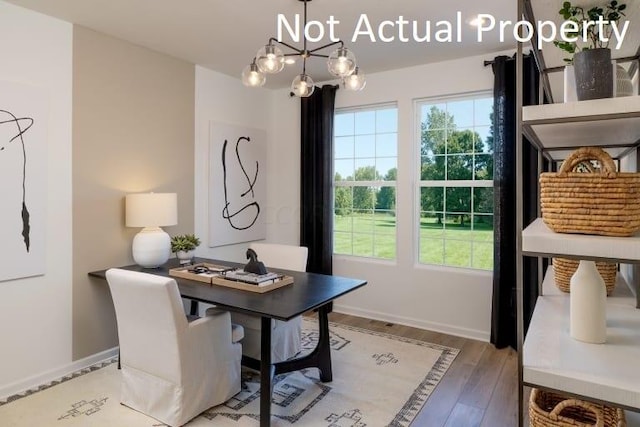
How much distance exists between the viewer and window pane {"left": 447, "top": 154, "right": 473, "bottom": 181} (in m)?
3.85

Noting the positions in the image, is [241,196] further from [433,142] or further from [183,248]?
[433,142]

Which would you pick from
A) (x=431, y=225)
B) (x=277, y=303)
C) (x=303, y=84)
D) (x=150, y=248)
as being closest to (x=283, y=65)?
(x=303, y=84)

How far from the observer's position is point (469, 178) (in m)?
3.84

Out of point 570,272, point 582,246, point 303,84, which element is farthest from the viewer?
point 303,84

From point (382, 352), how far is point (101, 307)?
2.36 metres

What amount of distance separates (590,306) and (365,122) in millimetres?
3510

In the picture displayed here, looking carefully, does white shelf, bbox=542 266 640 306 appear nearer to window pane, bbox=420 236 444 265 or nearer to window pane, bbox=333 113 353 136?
window pane, bbox=420 236 444 265

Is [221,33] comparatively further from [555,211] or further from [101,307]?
[555,211]

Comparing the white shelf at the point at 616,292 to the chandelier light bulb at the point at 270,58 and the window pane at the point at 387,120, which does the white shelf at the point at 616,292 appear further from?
the window pane at the point at 387,120

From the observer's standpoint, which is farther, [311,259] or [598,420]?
[311,259]

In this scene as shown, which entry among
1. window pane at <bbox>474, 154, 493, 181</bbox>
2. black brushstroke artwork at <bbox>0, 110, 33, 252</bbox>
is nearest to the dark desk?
black brushstroke artwork at <bbox>0, 110, 33, 252</bbox>

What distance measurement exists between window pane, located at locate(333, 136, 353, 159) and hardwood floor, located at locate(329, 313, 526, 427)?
2.10 meters

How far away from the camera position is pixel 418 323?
404cm

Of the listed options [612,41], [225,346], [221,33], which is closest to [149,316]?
[225,346]
